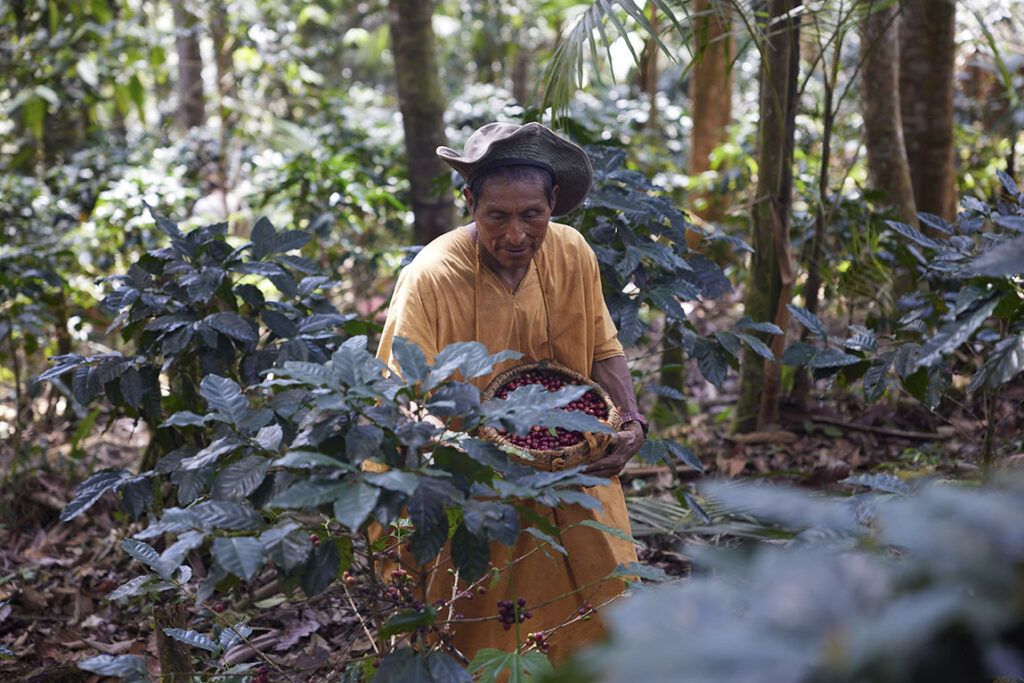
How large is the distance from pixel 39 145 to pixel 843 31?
6.30m

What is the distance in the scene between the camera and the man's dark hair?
228 centimetres

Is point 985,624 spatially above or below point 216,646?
above

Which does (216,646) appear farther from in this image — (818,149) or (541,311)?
(818,149)

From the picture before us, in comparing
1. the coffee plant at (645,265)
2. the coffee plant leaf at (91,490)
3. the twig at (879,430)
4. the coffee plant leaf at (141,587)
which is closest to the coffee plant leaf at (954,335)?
the coffee plant at (645,265)

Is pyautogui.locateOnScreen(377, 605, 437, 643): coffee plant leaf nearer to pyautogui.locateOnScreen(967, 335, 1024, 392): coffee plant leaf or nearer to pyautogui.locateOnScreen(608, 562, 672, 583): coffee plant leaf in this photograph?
pyautogui.locateOnScreen(608, 562, 672, 583): coffee plant leaf

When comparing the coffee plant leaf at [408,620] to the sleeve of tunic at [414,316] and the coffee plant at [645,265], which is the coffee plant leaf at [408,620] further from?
the coffee plant at [645,265]

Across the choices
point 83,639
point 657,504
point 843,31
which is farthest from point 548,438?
point 843,31

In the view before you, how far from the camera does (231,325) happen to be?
255 centimetres

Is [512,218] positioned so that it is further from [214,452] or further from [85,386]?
[85,386]

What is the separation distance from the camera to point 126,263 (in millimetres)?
4879

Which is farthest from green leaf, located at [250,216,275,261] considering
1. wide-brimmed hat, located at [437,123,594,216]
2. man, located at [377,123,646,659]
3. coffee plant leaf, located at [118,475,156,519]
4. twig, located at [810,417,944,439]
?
twig, located at [810,417,944,439]

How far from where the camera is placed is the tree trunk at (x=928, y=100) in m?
4.69

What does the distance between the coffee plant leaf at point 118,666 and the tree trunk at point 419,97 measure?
2.94m

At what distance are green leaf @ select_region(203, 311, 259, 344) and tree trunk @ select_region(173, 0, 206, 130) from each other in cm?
566
